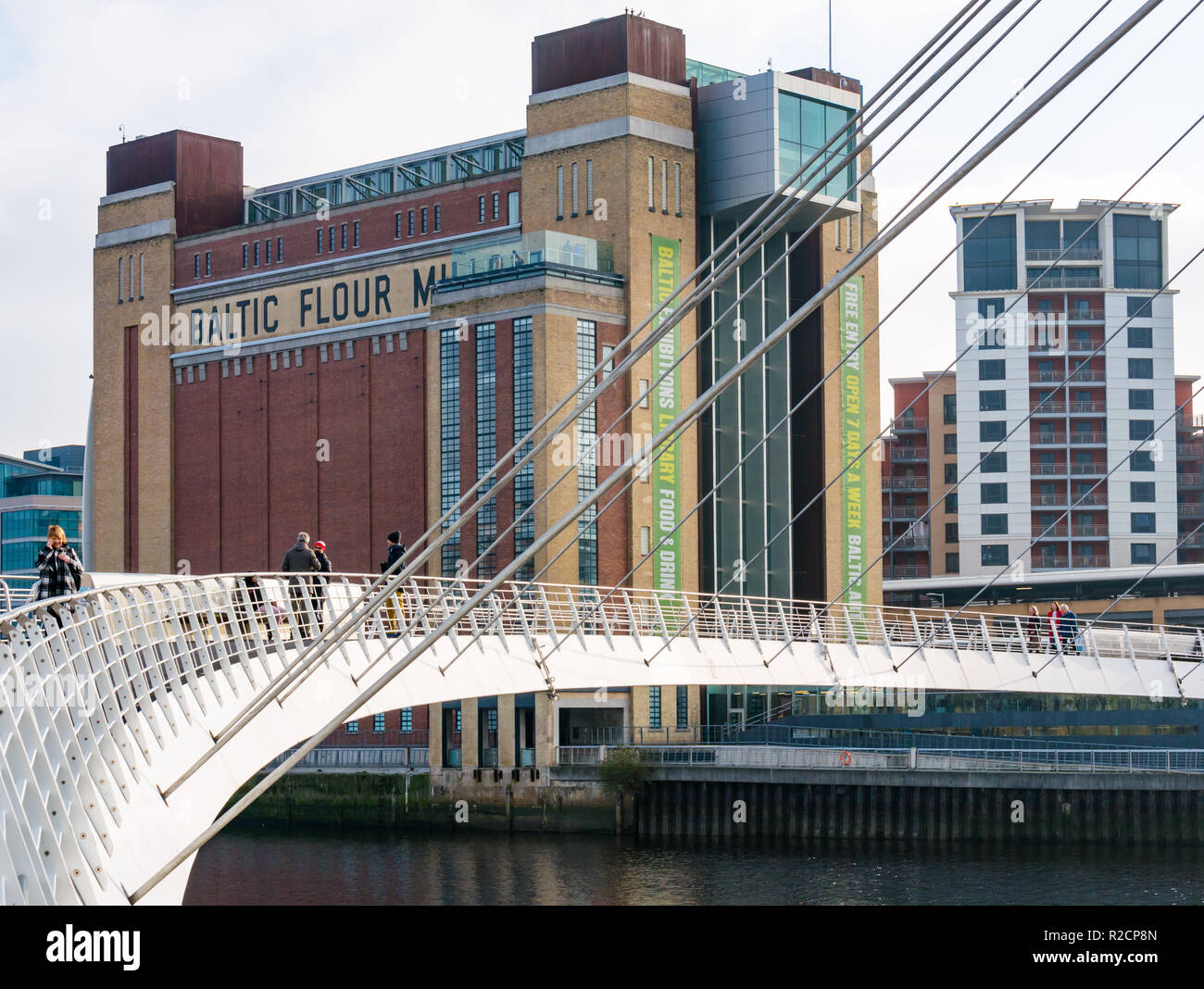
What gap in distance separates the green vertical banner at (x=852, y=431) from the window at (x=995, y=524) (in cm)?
2508

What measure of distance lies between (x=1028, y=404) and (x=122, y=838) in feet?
254

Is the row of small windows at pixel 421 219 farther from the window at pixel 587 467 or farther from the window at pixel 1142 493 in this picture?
the window at pixel 1142 493

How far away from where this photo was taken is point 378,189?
68312 mm

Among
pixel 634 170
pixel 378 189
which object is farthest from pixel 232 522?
pixel 634 170

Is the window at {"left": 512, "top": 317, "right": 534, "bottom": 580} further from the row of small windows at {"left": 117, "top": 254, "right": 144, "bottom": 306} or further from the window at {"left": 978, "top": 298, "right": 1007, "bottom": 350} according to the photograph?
the window at {"left": 978, "top": 298, "right": 1007, "bottom": 350}

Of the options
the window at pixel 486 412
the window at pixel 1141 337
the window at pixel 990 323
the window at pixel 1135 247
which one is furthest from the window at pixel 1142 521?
the window at pixel 486 412

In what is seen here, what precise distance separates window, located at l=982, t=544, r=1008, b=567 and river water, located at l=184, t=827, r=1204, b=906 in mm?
42973

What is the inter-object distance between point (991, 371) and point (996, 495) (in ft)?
18.2

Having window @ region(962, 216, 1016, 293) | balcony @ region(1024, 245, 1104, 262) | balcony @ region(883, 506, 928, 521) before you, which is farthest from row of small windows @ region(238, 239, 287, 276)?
balcony @ region(1024, 245, 1104, 262)

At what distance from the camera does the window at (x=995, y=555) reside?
8550 centimetres

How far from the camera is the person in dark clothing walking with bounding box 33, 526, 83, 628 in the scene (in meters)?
15.4

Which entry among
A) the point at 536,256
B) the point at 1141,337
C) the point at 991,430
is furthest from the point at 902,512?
the point at 536,256

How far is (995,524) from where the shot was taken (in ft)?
282

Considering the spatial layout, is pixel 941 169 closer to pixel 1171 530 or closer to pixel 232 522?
pixel 232 522
